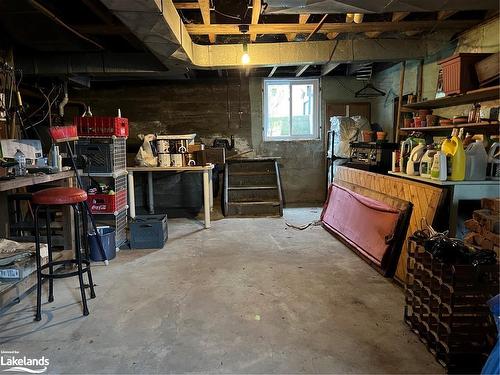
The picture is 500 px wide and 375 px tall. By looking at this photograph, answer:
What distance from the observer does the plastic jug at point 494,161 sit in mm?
2891

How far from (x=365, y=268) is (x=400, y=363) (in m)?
1.47

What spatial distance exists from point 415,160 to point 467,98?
0.91 meters

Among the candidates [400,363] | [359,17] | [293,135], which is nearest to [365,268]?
[400,363]

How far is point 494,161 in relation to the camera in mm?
2914

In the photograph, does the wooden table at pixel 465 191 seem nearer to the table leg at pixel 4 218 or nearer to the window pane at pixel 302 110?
the table leg at pixel 4 218

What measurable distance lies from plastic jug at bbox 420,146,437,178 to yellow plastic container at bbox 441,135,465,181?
165mm

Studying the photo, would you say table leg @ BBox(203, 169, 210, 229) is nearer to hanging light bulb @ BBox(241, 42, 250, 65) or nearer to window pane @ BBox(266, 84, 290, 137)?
hanging light bulb @ BBox(241, 42, 250, 65)

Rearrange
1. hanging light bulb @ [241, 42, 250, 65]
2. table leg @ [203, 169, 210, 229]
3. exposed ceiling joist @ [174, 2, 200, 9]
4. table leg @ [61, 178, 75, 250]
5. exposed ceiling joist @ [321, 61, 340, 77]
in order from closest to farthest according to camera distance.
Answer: exposed ceiling joist @ [174, 2, 200, 9] → table leg @ [61, 178, 75, 250] → hanging light bulb @ [241, 42, 250, 65] → table leg @ [203, 169, 210, 229] → exposed ceiling joist @ [321, 61, 340, 77]

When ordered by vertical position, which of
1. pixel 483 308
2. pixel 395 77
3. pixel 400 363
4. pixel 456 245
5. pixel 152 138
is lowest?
pixel 400 363

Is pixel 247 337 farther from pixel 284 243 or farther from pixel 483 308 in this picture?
pixel 284 243

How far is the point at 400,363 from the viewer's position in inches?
77.6

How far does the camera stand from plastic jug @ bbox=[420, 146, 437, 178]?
3.02 metres

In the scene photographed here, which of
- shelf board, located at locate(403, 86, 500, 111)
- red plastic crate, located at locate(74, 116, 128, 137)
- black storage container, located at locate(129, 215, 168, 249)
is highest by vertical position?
shelf board, located at locate(403, 86, 500, 111)

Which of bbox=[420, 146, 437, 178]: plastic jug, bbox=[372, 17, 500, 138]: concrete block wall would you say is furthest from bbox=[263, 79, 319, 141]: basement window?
bbox=[420, 146, 437, 178]: plastic jug
